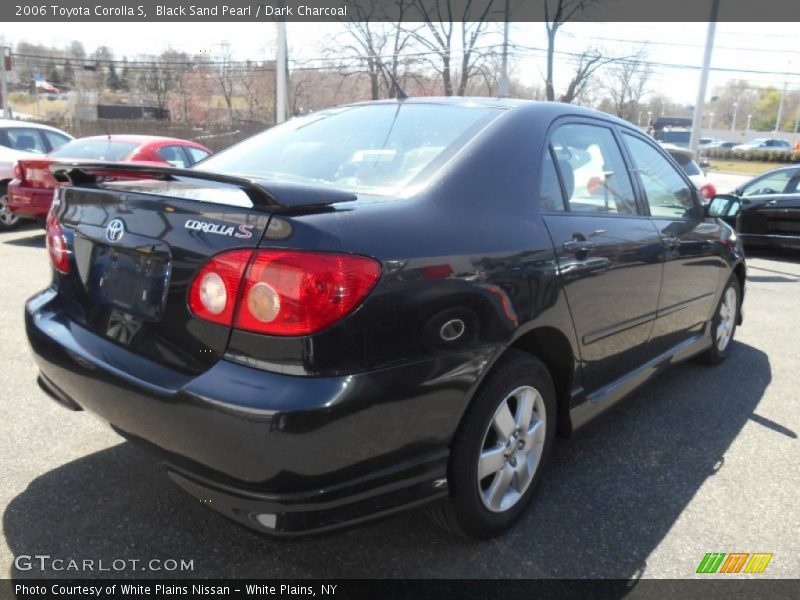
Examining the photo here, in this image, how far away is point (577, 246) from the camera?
2660 mm

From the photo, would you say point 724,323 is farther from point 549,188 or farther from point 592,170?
point 549,188

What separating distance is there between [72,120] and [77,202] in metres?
41.7

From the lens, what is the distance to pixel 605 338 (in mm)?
2947

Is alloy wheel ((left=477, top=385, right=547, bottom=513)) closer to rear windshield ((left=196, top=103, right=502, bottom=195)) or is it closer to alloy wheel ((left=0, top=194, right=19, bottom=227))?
rear windshield ((left=196, top=103, right=502, bottom=195))

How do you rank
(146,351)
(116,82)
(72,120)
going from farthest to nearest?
(116,82) → (72,120) → (146,351)

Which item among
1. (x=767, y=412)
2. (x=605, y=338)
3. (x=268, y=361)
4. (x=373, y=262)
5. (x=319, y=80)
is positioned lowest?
(x=767, y=412)

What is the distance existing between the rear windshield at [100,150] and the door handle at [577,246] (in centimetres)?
747

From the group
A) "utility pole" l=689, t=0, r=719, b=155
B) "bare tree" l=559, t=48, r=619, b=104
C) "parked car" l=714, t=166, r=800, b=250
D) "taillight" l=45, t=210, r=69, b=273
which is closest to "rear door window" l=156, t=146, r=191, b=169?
"taillight" l=45, t=210, r=69, b=273

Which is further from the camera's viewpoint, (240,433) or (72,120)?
(72,120)

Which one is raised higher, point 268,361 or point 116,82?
point 116,82

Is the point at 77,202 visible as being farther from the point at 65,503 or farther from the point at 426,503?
the point at 426,503

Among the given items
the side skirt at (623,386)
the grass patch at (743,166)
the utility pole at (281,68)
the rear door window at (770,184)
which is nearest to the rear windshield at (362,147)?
the side skirt at (623,386)

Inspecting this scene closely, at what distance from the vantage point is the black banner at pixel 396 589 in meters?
2.10

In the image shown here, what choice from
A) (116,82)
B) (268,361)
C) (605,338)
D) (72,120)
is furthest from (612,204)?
(116,82)
